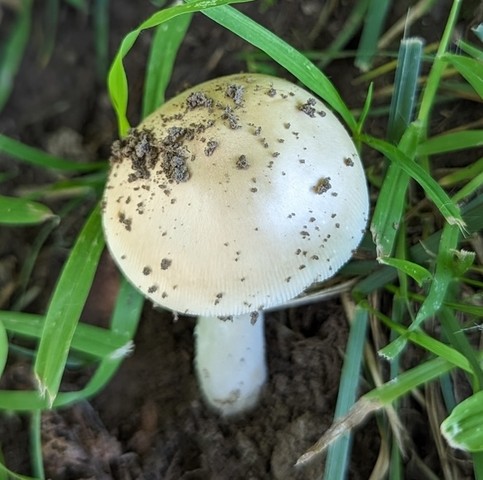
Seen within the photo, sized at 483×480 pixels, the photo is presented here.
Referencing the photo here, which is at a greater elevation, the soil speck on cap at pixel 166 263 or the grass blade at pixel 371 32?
the grass blade at pixel 371 32

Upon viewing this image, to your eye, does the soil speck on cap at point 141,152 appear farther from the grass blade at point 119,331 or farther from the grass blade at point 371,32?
the grass blade at point 371,32

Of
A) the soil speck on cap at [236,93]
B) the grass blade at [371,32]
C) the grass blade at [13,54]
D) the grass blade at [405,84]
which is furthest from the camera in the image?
the grass blade at [13,54]

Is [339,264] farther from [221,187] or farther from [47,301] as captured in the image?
[47,301]

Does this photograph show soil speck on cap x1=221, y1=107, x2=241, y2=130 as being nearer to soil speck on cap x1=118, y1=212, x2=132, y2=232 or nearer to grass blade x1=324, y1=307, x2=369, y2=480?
soil speck on cap x1=118, y1=212, x2=132, y2=232

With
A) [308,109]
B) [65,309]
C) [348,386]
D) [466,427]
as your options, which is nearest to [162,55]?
[308,109]

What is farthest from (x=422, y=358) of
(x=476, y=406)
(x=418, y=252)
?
(x=476, y=406)

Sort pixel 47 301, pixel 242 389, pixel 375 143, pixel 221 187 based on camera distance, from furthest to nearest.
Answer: pixel 47 301 < pixel 242 389 < pixel 375 143 < pixel 221 187

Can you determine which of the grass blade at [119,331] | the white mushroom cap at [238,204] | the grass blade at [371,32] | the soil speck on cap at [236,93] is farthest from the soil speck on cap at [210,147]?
the grass blade at [371,32]

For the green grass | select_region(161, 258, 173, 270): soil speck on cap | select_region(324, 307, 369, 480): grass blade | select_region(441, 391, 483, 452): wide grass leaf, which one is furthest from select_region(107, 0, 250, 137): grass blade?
select_region(441, 391, 483, 452): wide grass leaf
